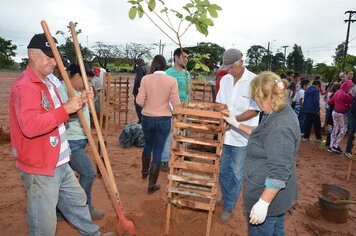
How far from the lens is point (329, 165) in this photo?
262 inches

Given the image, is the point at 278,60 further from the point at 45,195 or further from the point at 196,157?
the point at 45,195

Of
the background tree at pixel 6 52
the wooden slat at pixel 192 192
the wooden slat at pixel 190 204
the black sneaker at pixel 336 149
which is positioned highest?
the background tree at pixel 6 52

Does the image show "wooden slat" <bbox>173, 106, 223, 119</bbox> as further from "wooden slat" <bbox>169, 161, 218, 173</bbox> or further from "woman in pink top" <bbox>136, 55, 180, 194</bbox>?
"woman in pink top" <bbox>136, 55, 180, 194</bbox>

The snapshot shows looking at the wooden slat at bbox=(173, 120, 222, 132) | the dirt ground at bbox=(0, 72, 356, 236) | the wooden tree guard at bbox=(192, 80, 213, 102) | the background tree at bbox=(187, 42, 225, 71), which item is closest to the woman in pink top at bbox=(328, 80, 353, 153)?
the dirt ground at bbox=(0, 72, 356, 236)

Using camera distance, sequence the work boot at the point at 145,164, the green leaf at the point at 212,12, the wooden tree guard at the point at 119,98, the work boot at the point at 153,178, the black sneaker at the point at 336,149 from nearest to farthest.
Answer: the green leaf at the point at 212,12
the work boot at the point at 153,178
the work boot at the point at 145,164
the black sneaker at the point at 336,149
the wooden tree guard at the point at 119,98

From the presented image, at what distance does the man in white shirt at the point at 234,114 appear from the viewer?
11.0 ft

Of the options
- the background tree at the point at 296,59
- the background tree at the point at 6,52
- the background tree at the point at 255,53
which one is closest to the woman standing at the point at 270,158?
the background tree at the point at 6,52

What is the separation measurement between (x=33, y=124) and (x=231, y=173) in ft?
8.04

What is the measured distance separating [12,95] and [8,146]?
535cm

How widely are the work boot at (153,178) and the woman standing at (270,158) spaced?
2.08m

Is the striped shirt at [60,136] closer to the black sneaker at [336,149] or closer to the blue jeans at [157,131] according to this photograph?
the blue jeans at [157,131]

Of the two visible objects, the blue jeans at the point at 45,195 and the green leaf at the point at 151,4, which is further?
the green leaf at the point at 151,4

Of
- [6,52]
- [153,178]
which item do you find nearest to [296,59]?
[6,52]

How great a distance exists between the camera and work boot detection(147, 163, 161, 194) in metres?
4.12
